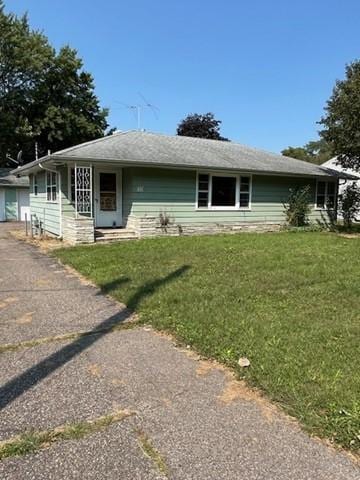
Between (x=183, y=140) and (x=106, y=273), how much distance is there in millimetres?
11289

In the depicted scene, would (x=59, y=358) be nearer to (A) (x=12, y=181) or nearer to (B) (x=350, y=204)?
(B) (x=350, y=204)

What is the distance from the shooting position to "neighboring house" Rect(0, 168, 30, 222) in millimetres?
23734

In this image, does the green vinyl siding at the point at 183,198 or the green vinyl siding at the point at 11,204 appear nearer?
the green vinyl siding at the point at 183,198

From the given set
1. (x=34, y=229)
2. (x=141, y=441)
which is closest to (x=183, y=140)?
(x=34, y=229)

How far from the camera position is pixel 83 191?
484 inches

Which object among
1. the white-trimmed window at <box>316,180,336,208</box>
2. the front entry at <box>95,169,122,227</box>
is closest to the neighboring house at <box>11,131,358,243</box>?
the front entry at <box>95,169,122,227</box>

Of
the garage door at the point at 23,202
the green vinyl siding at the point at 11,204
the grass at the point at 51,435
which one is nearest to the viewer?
the grass at the point at 51,435

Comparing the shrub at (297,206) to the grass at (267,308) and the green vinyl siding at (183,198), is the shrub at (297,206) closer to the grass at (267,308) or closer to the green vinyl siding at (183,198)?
the green vinyl siding at (183,198)

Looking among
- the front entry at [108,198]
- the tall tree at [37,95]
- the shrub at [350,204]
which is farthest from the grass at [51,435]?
the tall tree at [37,95]

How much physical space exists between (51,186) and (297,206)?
31.4 ft

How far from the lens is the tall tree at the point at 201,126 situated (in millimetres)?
35656

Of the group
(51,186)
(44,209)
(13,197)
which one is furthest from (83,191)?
(13,197)

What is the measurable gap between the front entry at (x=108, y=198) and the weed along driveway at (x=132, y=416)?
356 inches

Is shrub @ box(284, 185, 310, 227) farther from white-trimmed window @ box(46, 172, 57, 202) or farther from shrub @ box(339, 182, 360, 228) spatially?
white-trimmed window @ box(46, 172, 57, 202)
